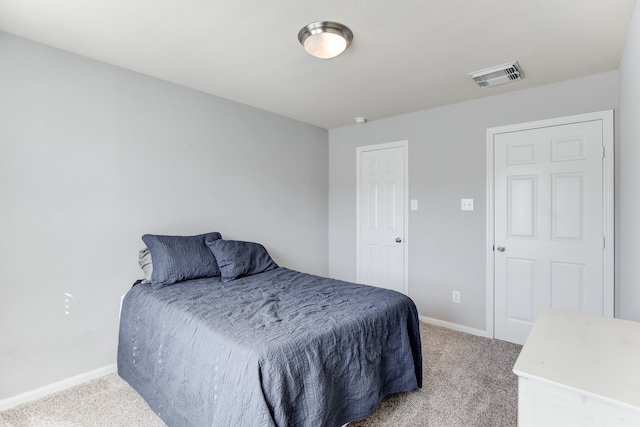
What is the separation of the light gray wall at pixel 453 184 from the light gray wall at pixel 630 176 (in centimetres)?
58

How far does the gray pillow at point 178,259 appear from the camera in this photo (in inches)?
89.8

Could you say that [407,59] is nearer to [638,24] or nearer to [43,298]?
[638,24]

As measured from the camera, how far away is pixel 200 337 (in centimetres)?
158

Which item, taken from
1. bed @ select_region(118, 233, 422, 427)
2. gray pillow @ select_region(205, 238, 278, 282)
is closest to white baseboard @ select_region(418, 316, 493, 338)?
bed @ select_region(118, 233, 422, 427)

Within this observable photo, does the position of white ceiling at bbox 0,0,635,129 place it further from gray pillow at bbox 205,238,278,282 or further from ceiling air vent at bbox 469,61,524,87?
gray pillow at bbox 205,238,278,282

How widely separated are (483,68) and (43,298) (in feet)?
11.4

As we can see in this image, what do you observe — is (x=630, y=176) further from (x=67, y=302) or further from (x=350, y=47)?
(x=67, y=302)

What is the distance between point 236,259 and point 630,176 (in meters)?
2.70

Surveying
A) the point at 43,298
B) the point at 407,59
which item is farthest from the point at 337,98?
the point at 43,298

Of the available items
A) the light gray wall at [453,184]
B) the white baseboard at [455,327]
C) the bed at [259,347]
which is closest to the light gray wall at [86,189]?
the bed at [259,347]

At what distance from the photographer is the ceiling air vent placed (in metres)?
2.38

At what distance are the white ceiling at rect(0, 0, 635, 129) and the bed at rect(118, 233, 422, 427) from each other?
4.49ft

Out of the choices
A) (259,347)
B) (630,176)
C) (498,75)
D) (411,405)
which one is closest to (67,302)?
(259,347)

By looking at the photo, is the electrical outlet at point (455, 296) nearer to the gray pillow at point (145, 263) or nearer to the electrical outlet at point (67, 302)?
the gray pillow at point (145, 263)
